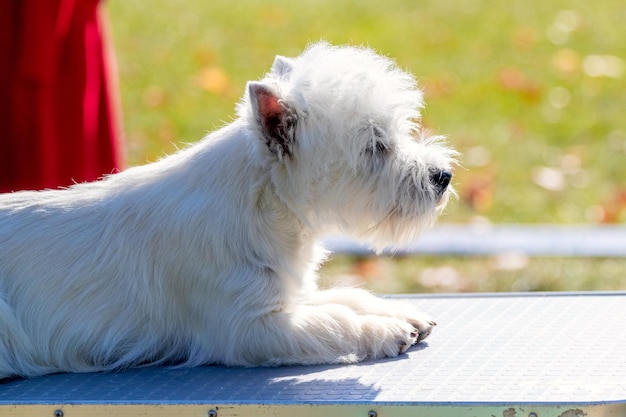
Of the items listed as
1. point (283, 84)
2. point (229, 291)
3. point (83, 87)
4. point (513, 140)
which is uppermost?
point (513, 140)

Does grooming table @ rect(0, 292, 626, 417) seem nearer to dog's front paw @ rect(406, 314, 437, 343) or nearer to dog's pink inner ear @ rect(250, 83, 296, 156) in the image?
dog's front paw @ rect(406, 314, 437, 343)

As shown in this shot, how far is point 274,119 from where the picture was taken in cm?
370

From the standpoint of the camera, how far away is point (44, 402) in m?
3.40

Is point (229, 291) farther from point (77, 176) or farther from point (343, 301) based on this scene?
point (77, 176)

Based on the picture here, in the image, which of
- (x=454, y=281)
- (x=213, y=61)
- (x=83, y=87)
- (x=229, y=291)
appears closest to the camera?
(x=229, y=291)

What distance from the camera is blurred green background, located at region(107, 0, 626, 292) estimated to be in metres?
7.59

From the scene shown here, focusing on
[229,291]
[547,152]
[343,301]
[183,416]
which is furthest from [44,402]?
[547,152]

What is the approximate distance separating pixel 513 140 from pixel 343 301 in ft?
19.2

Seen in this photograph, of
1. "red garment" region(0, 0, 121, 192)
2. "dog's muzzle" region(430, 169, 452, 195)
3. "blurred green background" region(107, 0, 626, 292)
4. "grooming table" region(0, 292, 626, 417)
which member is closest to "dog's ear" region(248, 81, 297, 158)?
"dog's muzzle" region(430, 169, 452, 195)

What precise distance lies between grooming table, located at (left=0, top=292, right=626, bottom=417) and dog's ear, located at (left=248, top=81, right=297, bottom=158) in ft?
2.48

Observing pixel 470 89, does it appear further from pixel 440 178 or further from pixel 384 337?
pixel 384 337

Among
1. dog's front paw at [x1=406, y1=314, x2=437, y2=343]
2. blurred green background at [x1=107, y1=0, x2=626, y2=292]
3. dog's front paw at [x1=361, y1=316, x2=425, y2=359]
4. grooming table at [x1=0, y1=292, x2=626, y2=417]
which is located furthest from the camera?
blurred green background at [x1=107, y1=0, x2=626, y2=292]

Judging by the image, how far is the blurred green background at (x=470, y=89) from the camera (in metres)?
7.59

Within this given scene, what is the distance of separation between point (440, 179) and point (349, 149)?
1.15 ft
